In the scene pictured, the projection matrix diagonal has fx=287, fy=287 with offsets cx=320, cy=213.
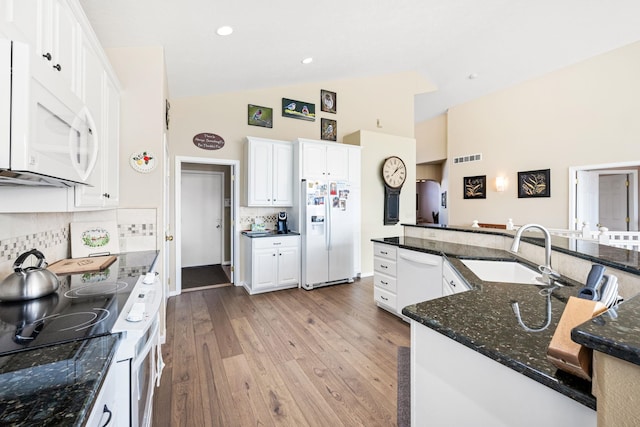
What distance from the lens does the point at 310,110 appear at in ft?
16.0

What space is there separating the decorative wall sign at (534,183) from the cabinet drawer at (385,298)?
13.8 feet

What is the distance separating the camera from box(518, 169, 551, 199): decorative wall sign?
530cm

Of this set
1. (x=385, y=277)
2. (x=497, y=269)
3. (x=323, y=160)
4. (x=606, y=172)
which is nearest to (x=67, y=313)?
(x=497, y=269)

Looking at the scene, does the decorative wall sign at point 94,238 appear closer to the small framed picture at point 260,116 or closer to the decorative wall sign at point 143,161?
the decorative wall sign at point 143,161

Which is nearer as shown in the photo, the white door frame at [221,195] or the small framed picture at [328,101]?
the small framed picture at [328,101]

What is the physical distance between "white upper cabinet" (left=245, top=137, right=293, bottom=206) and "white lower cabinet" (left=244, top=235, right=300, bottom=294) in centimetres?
60

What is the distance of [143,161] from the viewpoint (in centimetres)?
253

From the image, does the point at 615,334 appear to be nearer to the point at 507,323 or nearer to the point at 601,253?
the point at 507,323

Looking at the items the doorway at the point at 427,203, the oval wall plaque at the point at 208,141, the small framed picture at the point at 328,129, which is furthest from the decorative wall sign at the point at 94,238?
the doorway at the point at 427,203

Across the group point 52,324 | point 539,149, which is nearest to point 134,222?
point 52,324

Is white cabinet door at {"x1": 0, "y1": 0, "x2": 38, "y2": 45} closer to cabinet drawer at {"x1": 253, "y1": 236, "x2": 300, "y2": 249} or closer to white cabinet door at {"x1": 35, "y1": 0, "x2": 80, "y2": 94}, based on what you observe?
white cabinet door at {"x1": 35, "y1": 0, "x2": 80, "y2": 94}

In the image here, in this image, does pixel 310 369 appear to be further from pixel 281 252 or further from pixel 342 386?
pixel 281 252

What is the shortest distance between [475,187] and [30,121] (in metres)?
7.05

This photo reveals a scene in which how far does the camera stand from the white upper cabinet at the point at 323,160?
4.25m
